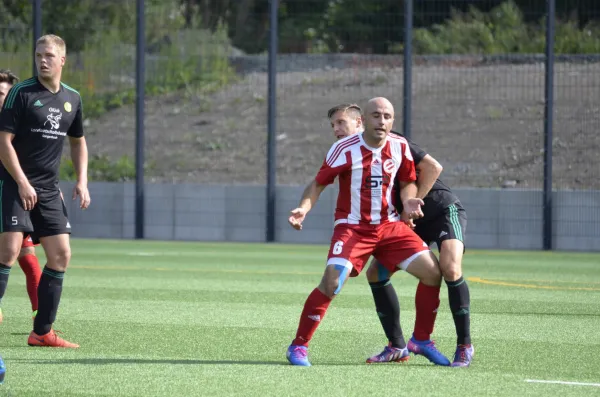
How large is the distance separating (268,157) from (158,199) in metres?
2.29

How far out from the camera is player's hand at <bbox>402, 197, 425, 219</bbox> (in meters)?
6.73

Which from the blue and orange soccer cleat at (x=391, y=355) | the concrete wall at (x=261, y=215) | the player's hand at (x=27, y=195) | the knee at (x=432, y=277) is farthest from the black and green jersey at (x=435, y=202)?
the concrete wall at (x=261, y=215)

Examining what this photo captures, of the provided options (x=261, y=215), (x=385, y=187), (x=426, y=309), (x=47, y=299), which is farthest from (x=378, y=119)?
(x=261, y=215)

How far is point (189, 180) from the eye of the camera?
21.8 m

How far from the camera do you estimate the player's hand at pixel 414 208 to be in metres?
6.73

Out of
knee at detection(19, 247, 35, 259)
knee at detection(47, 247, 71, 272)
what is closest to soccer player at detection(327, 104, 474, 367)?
knee at detection(47, 247, 71, 272)

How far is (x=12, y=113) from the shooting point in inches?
285

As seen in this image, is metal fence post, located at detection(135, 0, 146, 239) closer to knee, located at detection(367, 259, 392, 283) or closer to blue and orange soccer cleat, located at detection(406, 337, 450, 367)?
knee, located at detection(367, 259, 392, 283)

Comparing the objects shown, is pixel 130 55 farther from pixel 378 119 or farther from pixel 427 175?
pixel 378 119

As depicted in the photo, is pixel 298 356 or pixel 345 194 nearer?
pixel 298 356

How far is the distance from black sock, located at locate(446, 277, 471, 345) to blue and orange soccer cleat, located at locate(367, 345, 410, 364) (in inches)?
16.6

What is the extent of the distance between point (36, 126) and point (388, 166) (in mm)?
2381

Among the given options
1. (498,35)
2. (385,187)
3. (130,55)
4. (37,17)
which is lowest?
(385,187)

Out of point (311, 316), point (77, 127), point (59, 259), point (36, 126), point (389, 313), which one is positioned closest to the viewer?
point (311, 316)
